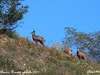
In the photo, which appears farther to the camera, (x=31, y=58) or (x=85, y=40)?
(x=85, y=40)

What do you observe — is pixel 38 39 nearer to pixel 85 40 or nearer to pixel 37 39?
pixel 37 39

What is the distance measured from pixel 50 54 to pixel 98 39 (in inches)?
940

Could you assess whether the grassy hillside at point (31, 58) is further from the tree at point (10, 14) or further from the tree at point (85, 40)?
the tree at point (85, 40)

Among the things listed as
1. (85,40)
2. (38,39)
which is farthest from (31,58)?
(85,40)

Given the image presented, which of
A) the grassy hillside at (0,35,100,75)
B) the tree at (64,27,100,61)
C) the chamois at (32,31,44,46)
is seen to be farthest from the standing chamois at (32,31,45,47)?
the tree at (64,27,100,61)

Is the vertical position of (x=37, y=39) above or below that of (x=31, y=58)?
above

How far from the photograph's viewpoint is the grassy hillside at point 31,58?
19125 millimetres

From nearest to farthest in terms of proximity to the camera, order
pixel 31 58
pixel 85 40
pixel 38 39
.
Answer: pixel 31 58, pixel 38 39, pixel 85 40

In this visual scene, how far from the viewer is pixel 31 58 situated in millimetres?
23547

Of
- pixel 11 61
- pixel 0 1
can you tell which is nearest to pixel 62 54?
pixel 0 1

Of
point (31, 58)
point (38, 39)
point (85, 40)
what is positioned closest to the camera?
point (31, 58)

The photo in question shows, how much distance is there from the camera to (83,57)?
28.3 m

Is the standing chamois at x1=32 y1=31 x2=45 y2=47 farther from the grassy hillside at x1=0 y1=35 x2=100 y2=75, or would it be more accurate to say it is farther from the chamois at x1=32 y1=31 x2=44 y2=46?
the grassy hillside at x1=0 y1=35 x2=100 y2=75

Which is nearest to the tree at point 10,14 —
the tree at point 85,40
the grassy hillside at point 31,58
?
the grassy hillside at point 31,58
